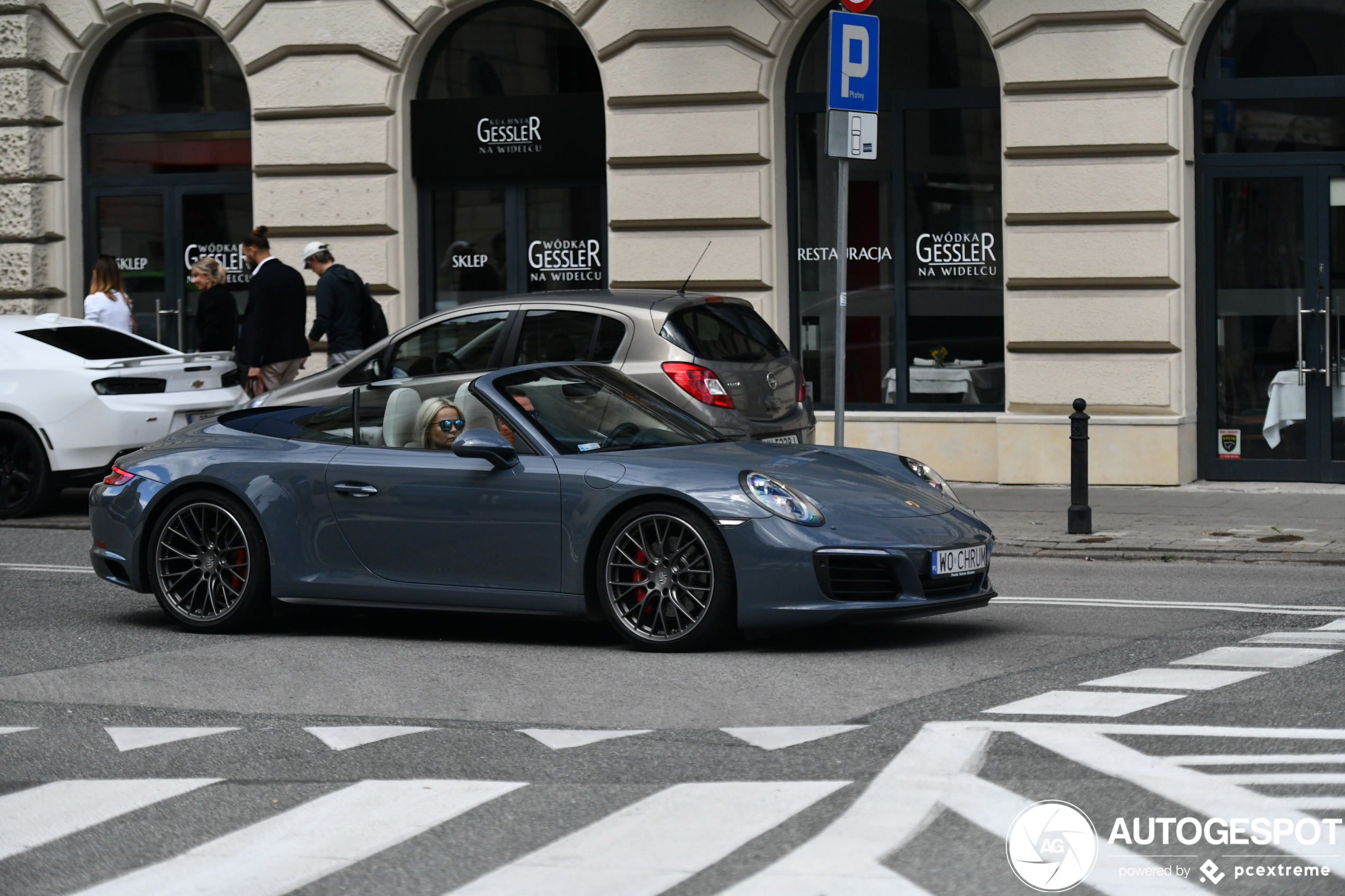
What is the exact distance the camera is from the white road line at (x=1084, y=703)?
20.9 feet

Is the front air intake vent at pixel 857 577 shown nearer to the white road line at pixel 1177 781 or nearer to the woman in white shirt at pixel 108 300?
the white road line at pixel 1177 781

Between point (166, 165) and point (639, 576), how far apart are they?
12649mm

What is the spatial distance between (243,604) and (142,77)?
11736mm

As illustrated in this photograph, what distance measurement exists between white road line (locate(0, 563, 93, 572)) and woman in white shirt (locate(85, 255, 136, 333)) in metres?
5.85

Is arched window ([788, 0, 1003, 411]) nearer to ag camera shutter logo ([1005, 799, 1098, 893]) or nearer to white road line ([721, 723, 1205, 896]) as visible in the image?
white road line ([721, 723, 1205, 896])

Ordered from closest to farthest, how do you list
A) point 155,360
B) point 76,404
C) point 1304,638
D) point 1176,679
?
1. point 1176,679
2. point 1304,638
3. point 76,404
4. point 155,360

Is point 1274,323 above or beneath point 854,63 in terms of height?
beneath

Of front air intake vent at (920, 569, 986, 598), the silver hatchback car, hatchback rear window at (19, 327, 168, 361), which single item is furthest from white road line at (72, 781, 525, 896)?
hatchback rear window at (19, 327, 168, 361)

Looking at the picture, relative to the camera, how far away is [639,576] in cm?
786

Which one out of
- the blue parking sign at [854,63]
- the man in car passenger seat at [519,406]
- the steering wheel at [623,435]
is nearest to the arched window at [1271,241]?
the blue parking sign at [854,63]

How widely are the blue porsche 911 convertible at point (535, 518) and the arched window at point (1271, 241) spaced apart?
7.15m

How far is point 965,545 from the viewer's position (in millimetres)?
7961

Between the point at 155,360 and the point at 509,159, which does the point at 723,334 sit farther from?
the point at 509,159

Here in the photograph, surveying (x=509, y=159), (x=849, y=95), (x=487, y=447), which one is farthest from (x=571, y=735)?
(x=509, y=159)
